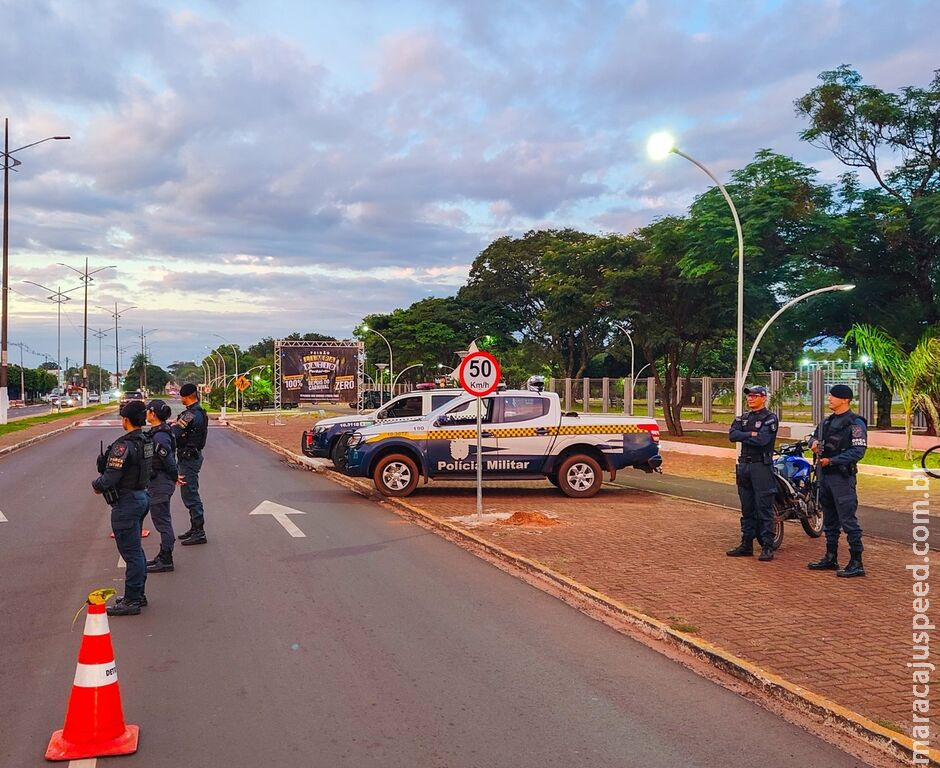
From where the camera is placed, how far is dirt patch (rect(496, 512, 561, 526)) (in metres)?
11.7

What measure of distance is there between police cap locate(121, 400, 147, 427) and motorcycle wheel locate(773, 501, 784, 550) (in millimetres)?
6571

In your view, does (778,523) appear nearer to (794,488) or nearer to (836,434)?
(794,488)

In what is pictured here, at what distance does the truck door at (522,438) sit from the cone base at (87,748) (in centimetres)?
1070

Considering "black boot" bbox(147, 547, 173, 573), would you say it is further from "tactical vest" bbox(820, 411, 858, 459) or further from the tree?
the tree

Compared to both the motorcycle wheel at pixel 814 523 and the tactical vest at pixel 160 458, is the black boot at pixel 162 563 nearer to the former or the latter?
the tactical vest at pixel 160 458

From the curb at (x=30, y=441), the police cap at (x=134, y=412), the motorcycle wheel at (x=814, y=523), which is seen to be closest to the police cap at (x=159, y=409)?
the police cap at (x=134, y=412)

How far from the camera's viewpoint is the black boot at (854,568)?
827 centimetres

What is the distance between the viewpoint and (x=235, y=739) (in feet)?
14.5

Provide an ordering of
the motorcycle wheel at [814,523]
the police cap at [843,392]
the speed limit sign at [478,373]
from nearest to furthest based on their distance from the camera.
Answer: the police cap at [843,392]
the motorcycle wheel at [814,523]
the speed limit sign at [478,373]

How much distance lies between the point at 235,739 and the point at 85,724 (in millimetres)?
732

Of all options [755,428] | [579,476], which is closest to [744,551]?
[755,428]

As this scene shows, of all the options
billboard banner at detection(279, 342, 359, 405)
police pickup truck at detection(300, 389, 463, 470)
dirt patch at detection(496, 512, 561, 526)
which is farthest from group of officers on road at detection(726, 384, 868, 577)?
billboard banner at detection(279, 342, 359, 405)

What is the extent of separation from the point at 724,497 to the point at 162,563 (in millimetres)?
10148

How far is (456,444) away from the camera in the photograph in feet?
48.2
